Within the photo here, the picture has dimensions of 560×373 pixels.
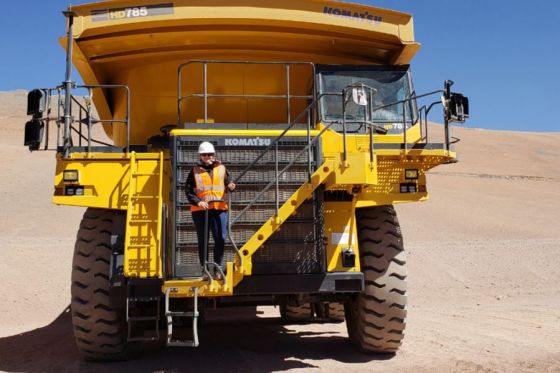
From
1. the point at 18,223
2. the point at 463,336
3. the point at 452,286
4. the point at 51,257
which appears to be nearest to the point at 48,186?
the point at 18,223

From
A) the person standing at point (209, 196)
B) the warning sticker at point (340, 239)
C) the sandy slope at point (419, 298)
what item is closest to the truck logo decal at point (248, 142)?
the person standing at point (209, 196)

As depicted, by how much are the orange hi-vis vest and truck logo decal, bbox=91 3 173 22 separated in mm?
2270

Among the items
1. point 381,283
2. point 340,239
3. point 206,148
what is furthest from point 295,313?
point 206,148

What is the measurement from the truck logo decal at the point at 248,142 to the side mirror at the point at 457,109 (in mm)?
1902

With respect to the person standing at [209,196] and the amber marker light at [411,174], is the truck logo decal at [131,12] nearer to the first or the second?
the person standing at [209,196]

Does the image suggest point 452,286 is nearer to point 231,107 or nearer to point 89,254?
point 231,107

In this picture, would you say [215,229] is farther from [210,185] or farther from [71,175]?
[71,175]

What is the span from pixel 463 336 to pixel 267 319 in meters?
3.43

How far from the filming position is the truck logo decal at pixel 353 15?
7.37 meters

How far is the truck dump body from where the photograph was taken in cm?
715

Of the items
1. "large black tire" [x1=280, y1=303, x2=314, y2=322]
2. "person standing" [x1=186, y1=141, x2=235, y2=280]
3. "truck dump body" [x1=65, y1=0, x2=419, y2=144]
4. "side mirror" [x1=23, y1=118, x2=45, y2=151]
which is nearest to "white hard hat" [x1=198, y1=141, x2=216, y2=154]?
"person standing" [x1=186, y1=141, x2=235, y2=280]

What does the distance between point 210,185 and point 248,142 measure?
724mm

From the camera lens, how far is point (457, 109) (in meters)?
6.35

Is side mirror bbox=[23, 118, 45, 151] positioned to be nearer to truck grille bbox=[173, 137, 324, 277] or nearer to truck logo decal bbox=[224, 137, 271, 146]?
truck grille bbox=[173, 137, 324, 277]
